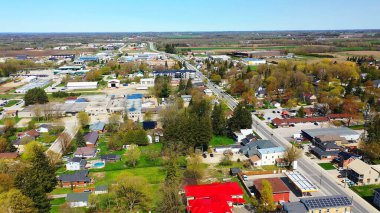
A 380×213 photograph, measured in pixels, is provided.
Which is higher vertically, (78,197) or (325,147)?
(325,147)

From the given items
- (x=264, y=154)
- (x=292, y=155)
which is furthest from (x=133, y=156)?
(x=292, y=155)

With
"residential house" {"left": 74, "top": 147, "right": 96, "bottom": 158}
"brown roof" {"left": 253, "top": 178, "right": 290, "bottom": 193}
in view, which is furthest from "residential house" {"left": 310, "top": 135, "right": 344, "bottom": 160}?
"residential house" {"left": 74, "top": 147, "right": 96, "bottom": 158}

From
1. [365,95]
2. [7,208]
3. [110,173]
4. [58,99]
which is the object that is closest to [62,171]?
[110,173]

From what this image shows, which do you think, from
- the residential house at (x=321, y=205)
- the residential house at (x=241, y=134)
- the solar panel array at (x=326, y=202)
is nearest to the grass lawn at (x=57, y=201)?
the residential house at (x=321, y=205)

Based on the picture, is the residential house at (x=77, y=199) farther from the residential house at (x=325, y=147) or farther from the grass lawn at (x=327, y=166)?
the residential house at (x=325, y=147)

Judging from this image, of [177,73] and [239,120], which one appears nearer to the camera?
[239,120]

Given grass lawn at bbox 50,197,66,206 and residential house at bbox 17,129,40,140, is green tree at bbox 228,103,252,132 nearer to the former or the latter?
grass lawn at bbox 50,197,66,206

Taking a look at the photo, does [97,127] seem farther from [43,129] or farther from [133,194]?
[133,194]
